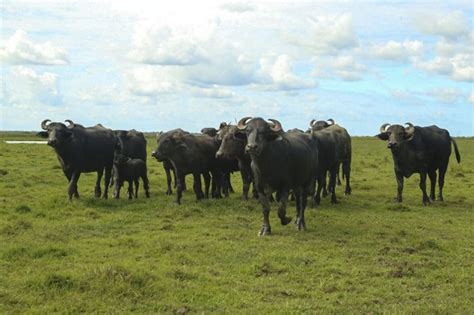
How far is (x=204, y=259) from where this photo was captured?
970cm

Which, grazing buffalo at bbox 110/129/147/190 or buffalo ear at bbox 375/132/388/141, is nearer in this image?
buffalo ear at bbox 375/132/388/141

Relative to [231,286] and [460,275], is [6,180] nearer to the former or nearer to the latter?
[231,286]

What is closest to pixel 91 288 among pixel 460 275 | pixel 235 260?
pixel 235 260

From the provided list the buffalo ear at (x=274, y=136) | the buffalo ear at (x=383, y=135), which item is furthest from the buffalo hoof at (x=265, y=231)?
the buffalo ear at (x=383, y=135)

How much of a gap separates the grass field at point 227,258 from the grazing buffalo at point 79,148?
3.07 feet

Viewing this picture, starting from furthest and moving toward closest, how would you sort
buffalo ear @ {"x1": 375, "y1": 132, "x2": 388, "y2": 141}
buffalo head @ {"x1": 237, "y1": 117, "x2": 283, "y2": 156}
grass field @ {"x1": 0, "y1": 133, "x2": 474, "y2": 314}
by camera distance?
buffalo ear @ {"x1": 375, "y1": 132, "x2": 388, "y2": 141} < buffalo head @ {"x1": 237, "y1": 117, "x2": 283, "y2": 156} < grass field @ {"x1": 0, "y1": 133, "x2": 474, "y2": 314}

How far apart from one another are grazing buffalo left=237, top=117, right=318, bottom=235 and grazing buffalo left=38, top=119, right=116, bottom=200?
6250 millimetres

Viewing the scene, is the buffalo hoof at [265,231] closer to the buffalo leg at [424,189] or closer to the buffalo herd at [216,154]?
the buffalo herd at [216,154]

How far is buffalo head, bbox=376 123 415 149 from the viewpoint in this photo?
1655cm

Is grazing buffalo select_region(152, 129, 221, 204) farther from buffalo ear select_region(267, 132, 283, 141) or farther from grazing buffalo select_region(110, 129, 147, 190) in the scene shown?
buffalo ear select_region(267, 132, 283, 141)

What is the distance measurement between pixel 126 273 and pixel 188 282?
0.86 metres

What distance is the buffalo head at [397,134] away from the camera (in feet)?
54.3

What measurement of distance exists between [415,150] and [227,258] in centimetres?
911

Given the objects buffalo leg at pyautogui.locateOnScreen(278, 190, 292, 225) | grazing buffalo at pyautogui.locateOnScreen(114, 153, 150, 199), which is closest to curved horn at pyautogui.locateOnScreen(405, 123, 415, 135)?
buffalo leg at pyautogui.locateOnScreen(278, 190, 292, 225)
